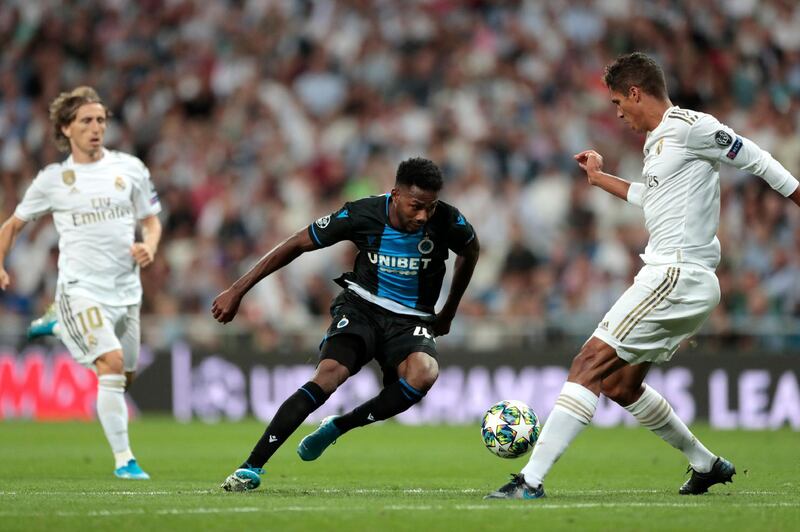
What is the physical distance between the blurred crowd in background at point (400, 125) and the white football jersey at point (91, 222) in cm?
811

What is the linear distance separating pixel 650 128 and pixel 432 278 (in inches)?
73.7

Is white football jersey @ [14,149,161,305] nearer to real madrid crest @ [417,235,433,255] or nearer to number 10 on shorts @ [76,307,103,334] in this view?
number 10 on shorts @ [76,307,103,334]

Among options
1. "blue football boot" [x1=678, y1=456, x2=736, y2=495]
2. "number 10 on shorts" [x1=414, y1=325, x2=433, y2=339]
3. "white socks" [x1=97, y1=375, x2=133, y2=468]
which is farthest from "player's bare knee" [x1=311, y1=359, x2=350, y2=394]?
"white socks" [x1=97, y1=375, x2=133, y2=468]

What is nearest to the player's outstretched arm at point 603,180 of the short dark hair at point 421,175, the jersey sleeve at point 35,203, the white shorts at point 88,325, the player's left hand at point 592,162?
the player's left hand at point 592,162

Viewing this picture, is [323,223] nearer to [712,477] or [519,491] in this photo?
[519,491]

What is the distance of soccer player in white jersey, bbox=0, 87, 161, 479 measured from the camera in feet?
33.4

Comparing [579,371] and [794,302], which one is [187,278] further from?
[579,371]

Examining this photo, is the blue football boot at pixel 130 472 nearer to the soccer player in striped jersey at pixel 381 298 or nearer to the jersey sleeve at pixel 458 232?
the soccer player in striped jersey at pixel 381 298

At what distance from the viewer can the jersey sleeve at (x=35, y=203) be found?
10.5m

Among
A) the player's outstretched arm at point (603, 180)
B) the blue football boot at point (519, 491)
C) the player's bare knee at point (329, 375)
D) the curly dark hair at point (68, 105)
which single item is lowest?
the blue football boot at point (519, 491)

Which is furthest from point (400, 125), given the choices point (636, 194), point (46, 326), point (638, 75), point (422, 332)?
point (638, 75)

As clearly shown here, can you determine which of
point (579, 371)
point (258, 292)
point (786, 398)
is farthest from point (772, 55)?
point (579, 371)

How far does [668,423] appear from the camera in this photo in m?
8.15

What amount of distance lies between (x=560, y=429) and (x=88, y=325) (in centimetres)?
438
